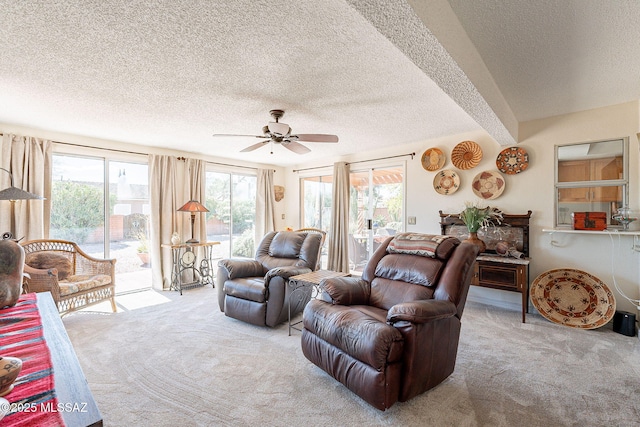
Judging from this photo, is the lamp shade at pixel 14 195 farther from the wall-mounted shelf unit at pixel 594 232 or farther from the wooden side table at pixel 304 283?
the wall-mounted shelf unit at pixel 594 232

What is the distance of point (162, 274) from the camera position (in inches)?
189

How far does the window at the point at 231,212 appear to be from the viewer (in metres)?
→ 5.68

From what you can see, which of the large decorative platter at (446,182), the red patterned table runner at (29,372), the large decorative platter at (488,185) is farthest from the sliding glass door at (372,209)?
the red patterned table runner at (29,372)

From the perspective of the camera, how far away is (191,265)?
4969 millimetres

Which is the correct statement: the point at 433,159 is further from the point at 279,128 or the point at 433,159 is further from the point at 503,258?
the point at 279,128

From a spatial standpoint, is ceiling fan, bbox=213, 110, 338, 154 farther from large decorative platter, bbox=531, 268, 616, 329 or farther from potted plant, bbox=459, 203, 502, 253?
large decorative platter, bbox=531, 268, 616, 329

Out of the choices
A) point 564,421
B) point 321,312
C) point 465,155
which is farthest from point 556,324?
point 321,312

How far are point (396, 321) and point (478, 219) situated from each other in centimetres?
239

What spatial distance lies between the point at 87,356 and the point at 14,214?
94.4 inches

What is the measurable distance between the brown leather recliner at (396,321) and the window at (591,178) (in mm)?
2096

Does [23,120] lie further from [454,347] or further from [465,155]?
[465,155]

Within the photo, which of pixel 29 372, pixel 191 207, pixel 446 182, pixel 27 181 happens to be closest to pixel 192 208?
pixel 191 207

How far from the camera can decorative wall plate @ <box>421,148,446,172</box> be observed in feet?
14.0

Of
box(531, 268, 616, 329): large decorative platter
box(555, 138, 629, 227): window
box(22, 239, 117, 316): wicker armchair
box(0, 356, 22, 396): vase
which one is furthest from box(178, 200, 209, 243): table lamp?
box(555, 138, 629, 227): window
